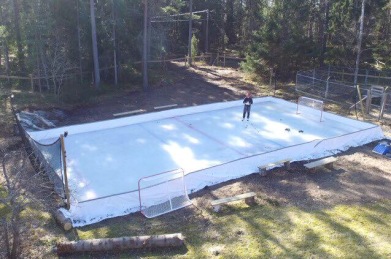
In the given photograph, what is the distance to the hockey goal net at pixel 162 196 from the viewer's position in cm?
942

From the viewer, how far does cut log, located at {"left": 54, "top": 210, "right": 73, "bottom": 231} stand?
834 cm

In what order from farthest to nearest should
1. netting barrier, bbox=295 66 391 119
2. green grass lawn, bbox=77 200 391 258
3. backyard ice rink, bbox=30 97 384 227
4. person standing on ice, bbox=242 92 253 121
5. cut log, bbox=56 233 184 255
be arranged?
netting barrier, bbox=295 66 391 119 → person standing on ice, bbox=242 92 253 121 → backyard ice rink, bbox=30 97 384 227 → green grass lawn, bbox=77 200 391 258 → cut log, bbox=56 233 184 255

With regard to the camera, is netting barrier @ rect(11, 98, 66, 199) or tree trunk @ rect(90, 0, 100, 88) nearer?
netting barrier @ rect(11, 98, 66, 199)

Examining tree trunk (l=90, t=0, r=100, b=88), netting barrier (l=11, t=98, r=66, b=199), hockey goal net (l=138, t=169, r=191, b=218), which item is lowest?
hockey goal net (l=138, t=169, r=191, b=218)

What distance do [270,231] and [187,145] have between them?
5.67 meters

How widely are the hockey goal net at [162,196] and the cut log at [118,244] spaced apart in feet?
5.12

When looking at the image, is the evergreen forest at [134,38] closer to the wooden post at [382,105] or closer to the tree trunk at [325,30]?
the tree trunk at [325,30]

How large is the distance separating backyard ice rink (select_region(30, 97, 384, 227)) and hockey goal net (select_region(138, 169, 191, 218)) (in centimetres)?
12

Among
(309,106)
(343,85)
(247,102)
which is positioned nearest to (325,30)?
(343,85)

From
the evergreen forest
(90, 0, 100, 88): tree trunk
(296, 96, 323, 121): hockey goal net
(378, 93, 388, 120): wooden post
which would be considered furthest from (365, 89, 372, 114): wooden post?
(90, 0, 100, 88): tree trunk

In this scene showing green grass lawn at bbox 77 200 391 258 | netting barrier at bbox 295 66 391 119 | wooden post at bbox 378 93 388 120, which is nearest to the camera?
green grass lawn at bbox 77 200 391 258

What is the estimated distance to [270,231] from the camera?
8266 millimetres

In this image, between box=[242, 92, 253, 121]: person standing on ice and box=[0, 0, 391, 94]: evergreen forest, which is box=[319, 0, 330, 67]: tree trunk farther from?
box=[242, 92, 253, 121]: person standing on ice

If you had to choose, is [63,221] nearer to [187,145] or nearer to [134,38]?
[187,145]
